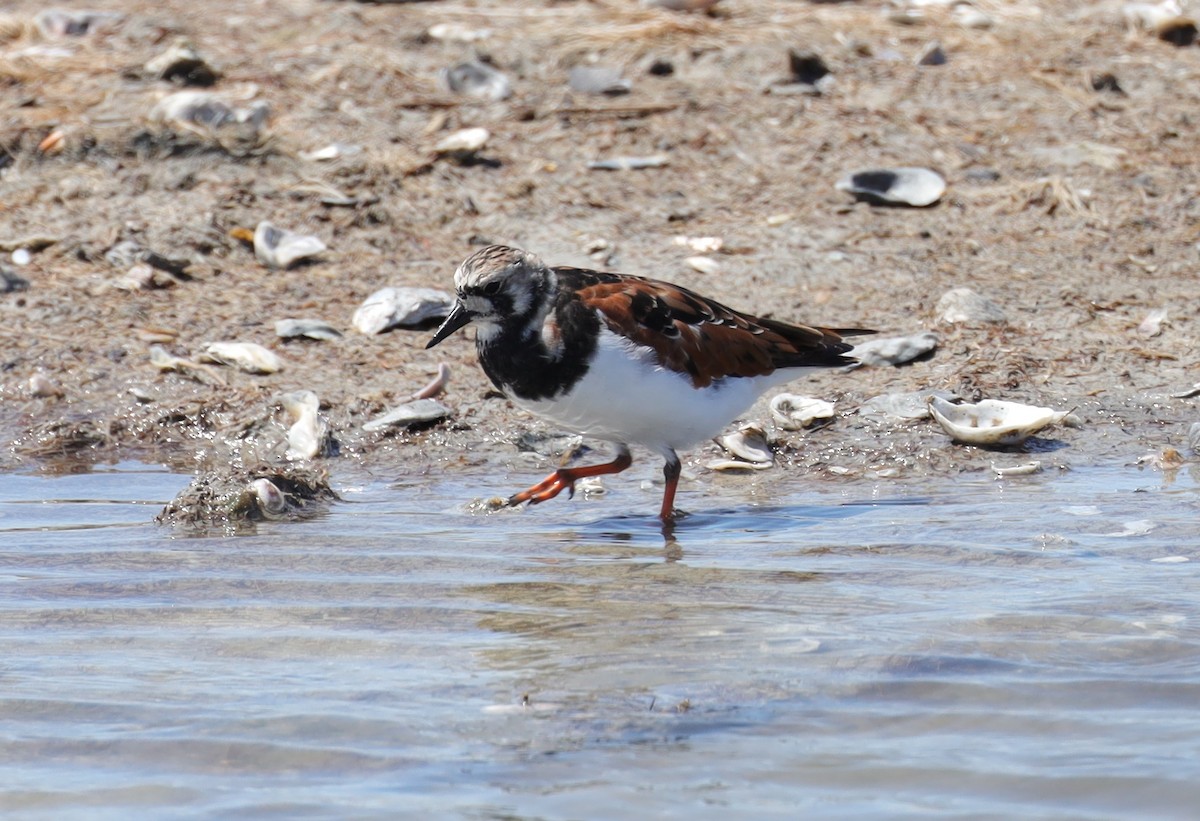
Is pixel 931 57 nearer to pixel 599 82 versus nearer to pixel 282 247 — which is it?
pixel 599 82

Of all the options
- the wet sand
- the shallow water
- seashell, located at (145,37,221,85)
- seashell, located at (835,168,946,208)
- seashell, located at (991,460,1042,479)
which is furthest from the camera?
seashell, located at (145,37,221,85)

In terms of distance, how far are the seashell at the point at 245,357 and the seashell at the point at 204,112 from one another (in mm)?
1869

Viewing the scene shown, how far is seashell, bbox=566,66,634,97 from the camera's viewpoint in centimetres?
861

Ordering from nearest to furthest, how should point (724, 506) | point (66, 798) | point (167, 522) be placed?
1. point (66, 798)
2. point (167, 522)
3. point (724, 506)

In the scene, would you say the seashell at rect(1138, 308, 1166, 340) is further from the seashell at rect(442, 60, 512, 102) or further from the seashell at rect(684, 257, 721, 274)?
the seashell at rect(442, 60, 512, 102)

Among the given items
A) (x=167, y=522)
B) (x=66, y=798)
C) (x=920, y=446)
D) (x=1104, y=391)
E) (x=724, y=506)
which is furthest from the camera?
(x=1104, y=391)

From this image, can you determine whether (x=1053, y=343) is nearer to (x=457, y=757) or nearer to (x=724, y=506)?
(x=724, y=506)

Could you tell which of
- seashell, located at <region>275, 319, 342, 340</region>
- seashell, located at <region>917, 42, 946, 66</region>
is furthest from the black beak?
seashell, located at <region>917, 42, 946, 66</region>

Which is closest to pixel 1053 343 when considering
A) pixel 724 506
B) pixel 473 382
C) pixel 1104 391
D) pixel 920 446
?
pixel 1104 391

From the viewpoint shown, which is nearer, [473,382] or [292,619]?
[292,619]

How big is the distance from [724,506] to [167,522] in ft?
5.83

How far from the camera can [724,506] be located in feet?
17.6

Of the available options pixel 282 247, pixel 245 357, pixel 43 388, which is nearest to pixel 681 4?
pixel 282 247

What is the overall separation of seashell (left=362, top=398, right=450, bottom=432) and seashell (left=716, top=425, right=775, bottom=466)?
3.53 feet
